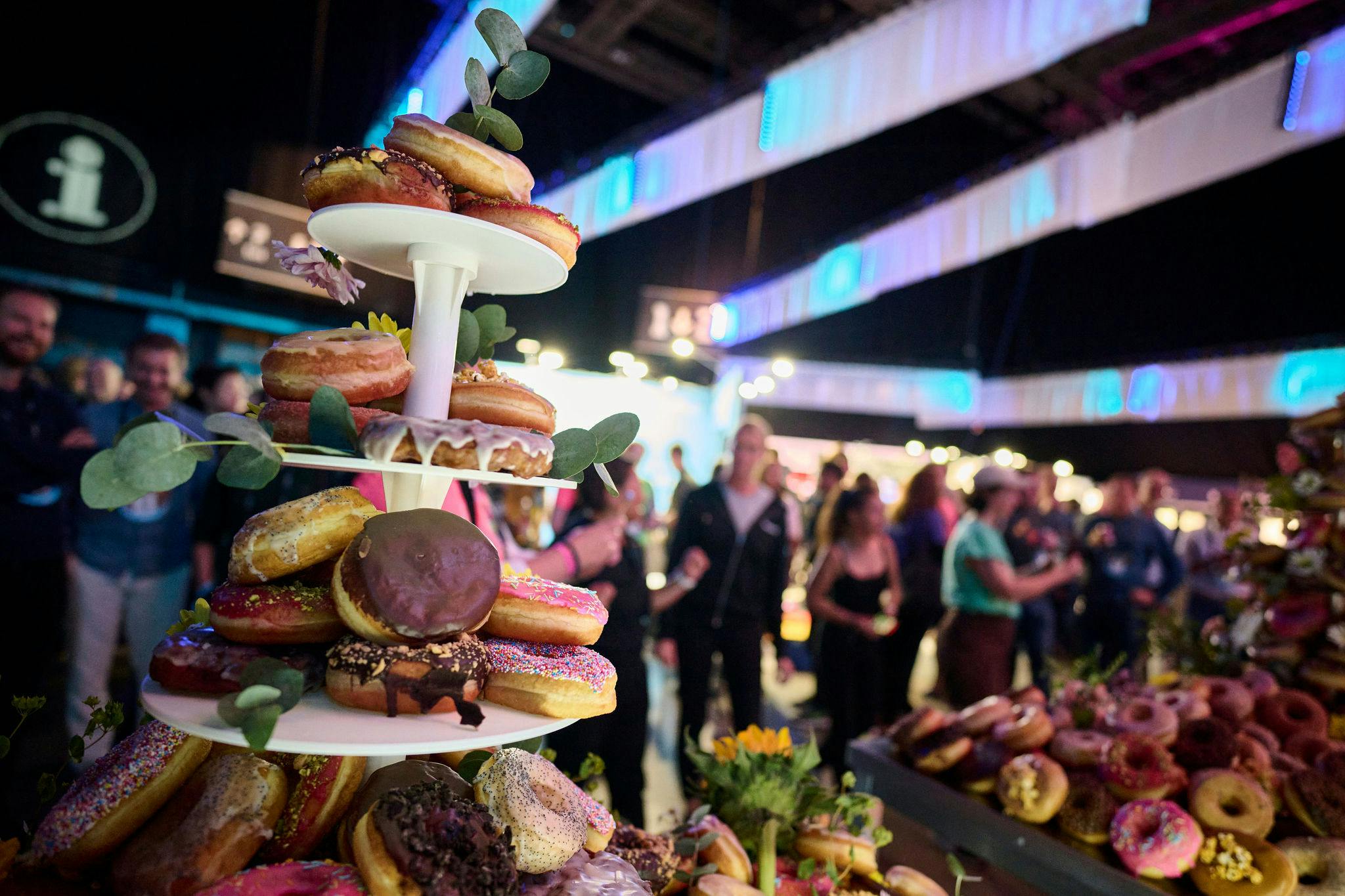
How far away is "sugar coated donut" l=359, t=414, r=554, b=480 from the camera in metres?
0.91

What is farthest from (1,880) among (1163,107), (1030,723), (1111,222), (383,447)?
(1111,222)

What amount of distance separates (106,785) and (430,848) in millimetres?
484

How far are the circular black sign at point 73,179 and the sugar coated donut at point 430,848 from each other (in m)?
6.99

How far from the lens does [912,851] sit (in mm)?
2049

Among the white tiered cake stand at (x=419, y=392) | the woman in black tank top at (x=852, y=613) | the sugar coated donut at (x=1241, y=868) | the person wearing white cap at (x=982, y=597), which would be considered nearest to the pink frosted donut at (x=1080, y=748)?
the sugar coated donut at (x=1241, y=868)

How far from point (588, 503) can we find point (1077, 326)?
9.54 meters

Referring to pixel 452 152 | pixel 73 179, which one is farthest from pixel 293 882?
pixel 73 179

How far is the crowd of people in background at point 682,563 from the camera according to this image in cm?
272

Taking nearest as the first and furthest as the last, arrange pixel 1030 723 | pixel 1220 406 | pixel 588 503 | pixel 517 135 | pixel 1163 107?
pixel 517 135 < pixel 1030 723 < pixel 588 503 < pixel 1163 107 < pixel 1220 406

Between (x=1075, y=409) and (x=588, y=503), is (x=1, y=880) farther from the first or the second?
(x=1075, y=409)

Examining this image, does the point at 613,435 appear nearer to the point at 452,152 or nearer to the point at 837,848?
the point at 452,152

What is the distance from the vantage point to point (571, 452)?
115 centimetres

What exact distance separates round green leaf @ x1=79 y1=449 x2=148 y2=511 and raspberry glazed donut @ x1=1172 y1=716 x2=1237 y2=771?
2.54 metres

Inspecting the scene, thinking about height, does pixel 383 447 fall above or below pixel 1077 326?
below
